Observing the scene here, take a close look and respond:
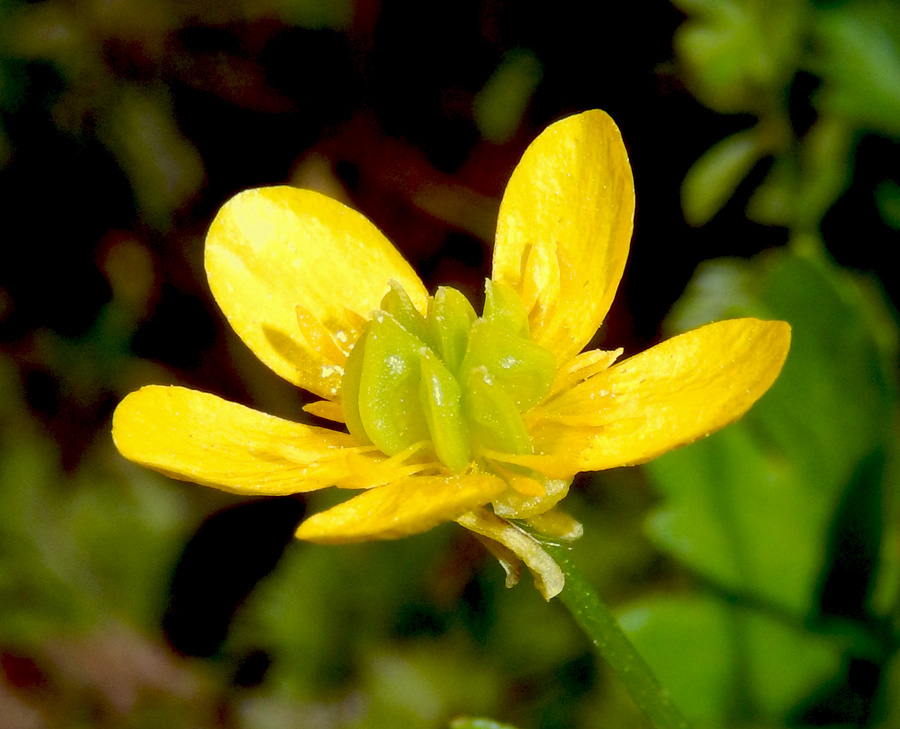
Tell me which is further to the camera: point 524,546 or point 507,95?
point 507,95

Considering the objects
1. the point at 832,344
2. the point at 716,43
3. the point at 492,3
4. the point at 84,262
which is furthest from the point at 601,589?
the point at 84,262

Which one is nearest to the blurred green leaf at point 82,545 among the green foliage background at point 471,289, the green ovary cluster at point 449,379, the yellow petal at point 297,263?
the green foliage background at point 471,289

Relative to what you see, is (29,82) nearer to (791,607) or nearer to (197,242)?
(197,242)

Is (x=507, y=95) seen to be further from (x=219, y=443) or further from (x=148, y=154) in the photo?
(x=219, y=443)

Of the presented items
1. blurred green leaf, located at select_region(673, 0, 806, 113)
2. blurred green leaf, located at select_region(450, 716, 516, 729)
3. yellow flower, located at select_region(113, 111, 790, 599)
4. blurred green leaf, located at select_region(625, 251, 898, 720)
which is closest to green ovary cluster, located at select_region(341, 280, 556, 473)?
yellow flower, located at select_region(113, 111, 790, 599)

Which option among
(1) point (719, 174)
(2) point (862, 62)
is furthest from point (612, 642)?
(2) point (862, 62)

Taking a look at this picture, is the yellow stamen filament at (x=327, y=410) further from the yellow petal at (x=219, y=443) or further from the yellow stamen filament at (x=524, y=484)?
the yellow stamen filament at (x=524, y=484)

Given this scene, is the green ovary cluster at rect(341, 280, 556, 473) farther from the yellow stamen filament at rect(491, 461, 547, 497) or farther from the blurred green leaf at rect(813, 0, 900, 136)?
the blurred green leaf at rect(813, 0, 900, 136)
